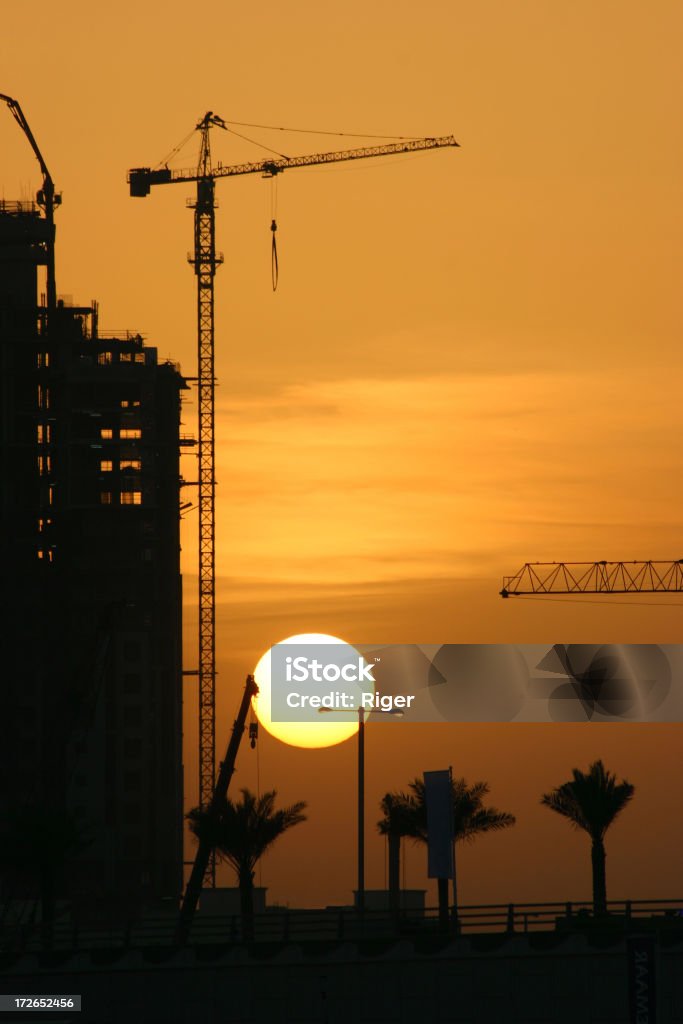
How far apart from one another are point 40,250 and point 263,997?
154076 mm

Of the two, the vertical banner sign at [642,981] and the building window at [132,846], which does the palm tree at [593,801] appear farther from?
the building window at [132,846]

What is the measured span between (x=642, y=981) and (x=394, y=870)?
46.2m

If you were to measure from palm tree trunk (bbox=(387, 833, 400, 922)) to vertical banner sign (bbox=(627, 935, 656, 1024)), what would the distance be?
3934 cm

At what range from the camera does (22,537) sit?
643 ft

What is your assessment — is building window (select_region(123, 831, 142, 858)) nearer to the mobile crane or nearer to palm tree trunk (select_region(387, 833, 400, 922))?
the mobile crane

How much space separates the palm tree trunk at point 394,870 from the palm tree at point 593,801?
355 inches

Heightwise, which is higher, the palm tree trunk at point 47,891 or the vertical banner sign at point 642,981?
the palm tree trunk at point 47,891

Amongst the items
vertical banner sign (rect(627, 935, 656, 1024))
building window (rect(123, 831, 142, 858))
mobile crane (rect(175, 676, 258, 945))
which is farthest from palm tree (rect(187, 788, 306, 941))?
building window (rect(123, 831, 142, 858))

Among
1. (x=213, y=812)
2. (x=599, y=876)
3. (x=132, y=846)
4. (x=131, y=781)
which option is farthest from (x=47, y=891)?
(x=131, y=781)

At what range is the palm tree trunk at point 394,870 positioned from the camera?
9086 cm

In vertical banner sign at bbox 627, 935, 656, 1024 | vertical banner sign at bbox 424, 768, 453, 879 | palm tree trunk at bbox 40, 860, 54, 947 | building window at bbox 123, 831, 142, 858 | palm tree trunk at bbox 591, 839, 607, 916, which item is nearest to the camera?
vertical banner sign at bbox 627, 935, 656, 1024

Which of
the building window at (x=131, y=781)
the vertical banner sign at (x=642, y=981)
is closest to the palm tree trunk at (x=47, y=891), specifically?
the vertical banner sign at (x=642, y=981)

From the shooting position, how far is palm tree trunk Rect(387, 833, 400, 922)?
90.9 metres

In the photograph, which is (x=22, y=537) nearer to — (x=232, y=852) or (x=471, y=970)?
(x=232, y=852)
